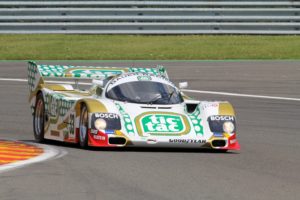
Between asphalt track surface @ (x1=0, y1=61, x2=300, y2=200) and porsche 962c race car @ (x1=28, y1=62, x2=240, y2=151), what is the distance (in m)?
0.16

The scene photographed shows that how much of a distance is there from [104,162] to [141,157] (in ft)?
2.43

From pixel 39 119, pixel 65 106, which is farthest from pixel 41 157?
pixel 39 119

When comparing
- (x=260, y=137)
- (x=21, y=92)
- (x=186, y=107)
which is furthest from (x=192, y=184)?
(x=21, y=92)

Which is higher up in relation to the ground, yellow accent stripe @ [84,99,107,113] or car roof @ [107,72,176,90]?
car roof @ [107,72,176,90]

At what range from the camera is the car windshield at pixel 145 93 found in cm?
1272

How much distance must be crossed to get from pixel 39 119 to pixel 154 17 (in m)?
14.3

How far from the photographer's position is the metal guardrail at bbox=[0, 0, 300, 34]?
92.0ft

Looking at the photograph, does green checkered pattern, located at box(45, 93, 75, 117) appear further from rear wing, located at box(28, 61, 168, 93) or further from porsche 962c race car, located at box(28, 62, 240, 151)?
rear wing, located at box(28, 61, 168, 93)

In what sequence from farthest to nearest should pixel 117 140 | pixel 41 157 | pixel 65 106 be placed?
pixel 65 106 < pixel 117 140 < pixel 41 157

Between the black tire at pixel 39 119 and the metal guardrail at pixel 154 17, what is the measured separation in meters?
13.9

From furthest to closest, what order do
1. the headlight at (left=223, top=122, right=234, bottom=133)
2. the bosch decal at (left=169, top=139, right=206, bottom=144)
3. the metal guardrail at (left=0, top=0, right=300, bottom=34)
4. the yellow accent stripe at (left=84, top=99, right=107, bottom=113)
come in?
the metal guardrail at (left=0, top=0, right=300, bottom=34), the headlight at (left=223, top=122, right=234, bottom=133), the yellow accent stripe at (left=84, top=99, right=107, bottom=113), the bosch decal at (left=169, top=139, right=206, bottom=144)

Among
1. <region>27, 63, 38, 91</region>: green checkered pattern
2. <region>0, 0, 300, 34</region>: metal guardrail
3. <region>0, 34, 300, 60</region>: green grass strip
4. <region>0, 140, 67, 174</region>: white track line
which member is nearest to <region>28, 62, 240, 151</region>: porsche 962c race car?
<region>0, 140, 67, 174</region>: white track line

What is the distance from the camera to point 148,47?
85.6 ft

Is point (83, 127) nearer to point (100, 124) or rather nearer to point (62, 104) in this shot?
point (100, 124)
